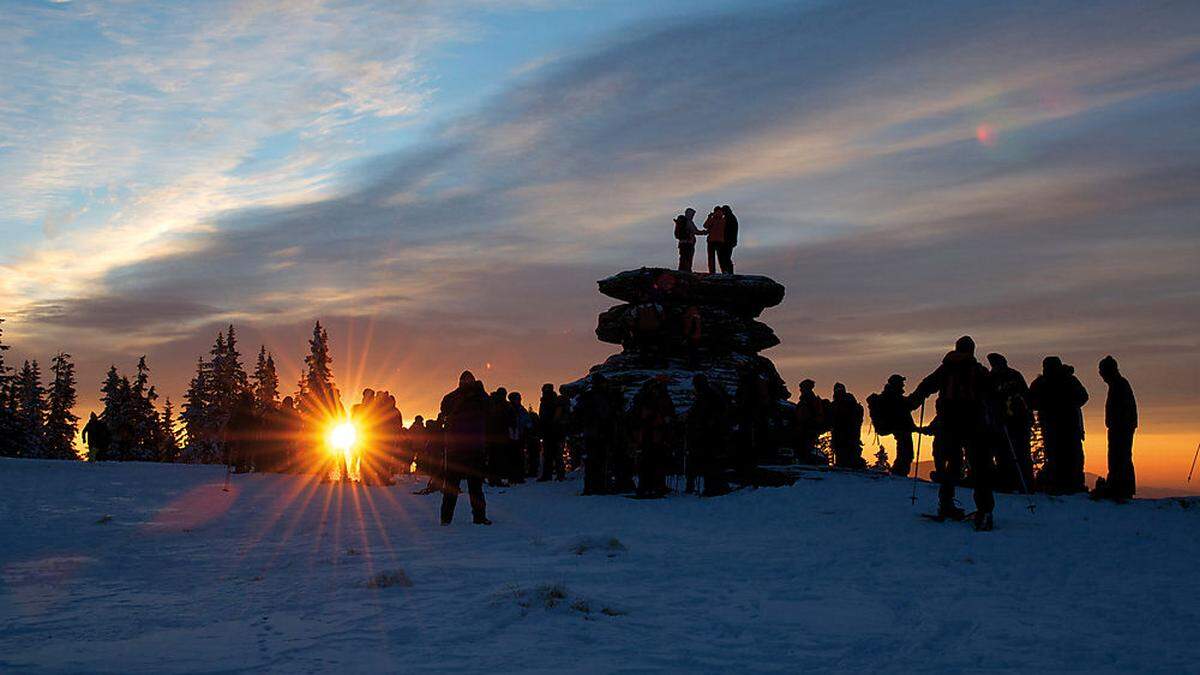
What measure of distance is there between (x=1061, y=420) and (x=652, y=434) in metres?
8.24

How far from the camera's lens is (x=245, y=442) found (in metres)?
28.0

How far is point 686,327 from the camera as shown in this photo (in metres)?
34.0

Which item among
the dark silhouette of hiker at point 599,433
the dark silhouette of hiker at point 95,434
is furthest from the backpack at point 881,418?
the dark silhouette of hiker at point 95,434

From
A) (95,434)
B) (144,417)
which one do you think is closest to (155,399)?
(144,417)

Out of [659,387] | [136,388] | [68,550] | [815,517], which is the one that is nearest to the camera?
[68,550]

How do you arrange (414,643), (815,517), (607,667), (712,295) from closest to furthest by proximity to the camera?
(607,667) < (414,643) < (815,517) < (712,295)

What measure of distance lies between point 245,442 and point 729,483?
14.8 m

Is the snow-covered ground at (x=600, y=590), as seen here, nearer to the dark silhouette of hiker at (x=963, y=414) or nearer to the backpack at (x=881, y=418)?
the dark silhouette of hiker at (x=963, y=414)

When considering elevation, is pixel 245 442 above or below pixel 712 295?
below

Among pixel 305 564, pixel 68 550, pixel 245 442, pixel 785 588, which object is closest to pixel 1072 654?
pixel 785 588

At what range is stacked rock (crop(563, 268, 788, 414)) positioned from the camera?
33250 mm

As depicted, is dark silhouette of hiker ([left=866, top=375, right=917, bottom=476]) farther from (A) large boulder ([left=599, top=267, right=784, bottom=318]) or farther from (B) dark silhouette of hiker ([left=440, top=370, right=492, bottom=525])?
(A) large boulder ([left=599, top=267, right=784, bottom=318])

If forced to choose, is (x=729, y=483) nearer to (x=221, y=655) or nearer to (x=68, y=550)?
(x=68, y=550)

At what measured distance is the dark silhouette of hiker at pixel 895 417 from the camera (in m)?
21.0
